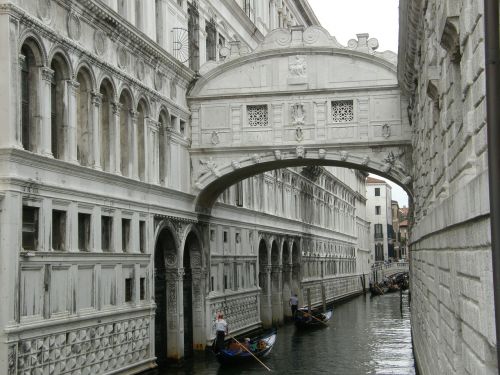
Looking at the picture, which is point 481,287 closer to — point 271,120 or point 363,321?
point 271,120

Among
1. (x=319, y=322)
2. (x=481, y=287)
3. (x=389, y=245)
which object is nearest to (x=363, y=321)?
(x=319, y=322)

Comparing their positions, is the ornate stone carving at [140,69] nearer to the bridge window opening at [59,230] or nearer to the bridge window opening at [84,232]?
the bridge window opening at [84,232]

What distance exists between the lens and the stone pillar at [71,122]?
15828 millimetres

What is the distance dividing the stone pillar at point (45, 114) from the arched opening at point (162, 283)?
285 inches

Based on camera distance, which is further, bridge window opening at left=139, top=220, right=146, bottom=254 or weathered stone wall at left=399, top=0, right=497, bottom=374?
bridge window opening at left=139, top=220, right=146, bottom=254

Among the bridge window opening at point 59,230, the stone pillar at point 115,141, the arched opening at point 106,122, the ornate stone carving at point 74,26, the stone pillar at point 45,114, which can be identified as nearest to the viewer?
the stone pillar at point 45,114

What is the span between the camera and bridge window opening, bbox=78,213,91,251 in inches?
651

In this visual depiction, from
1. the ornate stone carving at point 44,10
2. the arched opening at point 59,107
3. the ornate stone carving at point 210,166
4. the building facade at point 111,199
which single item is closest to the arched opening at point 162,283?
the building facade at point 111,199

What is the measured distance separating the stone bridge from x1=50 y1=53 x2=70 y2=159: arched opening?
Result: 7.94 metres

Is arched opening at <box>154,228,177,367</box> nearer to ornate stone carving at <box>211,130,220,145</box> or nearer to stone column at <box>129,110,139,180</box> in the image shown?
stone column at <box>129,110,139,180</box>

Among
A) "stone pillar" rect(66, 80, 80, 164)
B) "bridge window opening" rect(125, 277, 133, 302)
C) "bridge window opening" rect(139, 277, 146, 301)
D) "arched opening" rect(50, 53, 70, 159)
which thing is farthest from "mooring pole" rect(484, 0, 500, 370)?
"bridge window opening" rect(139, 277, 146, 301)

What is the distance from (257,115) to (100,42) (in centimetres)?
656

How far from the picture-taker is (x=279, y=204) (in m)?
35.8

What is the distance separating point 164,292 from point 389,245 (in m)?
87.3
